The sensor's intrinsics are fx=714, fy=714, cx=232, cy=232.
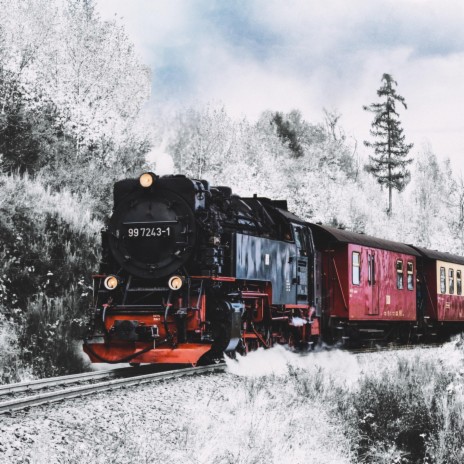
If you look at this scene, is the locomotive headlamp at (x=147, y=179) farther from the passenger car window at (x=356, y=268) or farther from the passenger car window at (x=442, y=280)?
the passenger car window at (x=442, y=280)

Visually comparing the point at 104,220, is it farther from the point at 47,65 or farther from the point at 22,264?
the point at 47,65

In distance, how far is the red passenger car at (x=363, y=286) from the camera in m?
15.9

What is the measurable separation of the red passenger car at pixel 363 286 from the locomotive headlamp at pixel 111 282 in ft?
19.3

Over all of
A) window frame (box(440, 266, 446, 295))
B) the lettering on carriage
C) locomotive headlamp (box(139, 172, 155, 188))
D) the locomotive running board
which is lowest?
the locomotive running board

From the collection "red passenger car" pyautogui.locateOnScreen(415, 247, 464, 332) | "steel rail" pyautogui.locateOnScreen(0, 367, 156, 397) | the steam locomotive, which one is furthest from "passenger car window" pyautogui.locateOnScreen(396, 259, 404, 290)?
"steel rail" pyautogui.locateOnScreen(0, 367, 156, 397)

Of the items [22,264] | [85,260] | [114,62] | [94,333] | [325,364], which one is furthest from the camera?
[114,62]

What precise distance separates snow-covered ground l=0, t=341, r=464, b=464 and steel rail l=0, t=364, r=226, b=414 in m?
0.23

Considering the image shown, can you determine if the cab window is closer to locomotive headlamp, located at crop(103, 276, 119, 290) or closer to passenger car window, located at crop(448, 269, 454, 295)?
locomotive headlamp, located at crop(103, 276, 119, 290)

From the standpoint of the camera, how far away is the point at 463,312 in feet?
77.0

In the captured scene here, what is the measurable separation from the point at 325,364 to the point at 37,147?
10663 millimetres

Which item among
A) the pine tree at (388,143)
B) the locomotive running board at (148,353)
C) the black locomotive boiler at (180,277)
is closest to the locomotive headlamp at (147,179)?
the black locomotive boiler at (180,277)

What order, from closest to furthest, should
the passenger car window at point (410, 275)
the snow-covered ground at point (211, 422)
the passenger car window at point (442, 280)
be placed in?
the snow-covered ground at point (211, 422), the passenger car window at point (410, 275), the passenger car window at point (442, 280)

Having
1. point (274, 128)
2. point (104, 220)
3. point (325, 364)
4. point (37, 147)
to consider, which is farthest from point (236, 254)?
point (274, 128)

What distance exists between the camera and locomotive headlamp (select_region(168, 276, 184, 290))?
10797mm
